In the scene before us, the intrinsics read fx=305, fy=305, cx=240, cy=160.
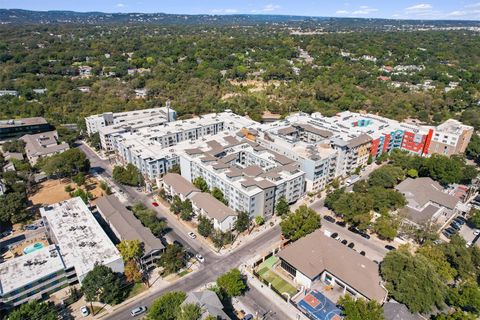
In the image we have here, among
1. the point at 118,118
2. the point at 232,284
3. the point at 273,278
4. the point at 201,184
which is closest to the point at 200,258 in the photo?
the point at 232,284

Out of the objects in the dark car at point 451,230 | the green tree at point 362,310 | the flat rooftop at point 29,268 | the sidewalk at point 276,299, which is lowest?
the dark car at point 451,230

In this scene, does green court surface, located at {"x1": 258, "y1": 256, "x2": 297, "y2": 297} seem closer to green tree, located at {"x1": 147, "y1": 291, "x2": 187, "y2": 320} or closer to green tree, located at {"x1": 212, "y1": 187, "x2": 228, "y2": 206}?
green tree, located at {"x1": 147, "y1": 291, "x2": 187, "y2": 320}

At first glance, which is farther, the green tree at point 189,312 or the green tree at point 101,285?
the green tree at point 101,285

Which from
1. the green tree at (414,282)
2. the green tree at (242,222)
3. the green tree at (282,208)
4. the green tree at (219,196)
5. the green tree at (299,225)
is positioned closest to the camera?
the green tree at (414,282)

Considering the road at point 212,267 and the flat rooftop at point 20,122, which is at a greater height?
the flat rooftop at point 20,122

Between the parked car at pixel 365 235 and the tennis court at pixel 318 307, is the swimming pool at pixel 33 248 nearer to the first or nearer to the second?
the tennis court at pixel 318 307

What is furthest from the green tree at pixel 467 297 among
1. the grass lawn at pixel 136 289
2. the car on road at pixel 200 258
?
the grass lawn at pixel 136 289

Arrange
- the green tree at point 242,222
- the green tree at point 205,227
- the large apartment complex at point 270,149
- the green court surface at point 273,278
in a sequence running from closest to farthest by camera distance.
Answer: the green court surface at point 273,278, the green tree at point 205,227, the green tree at point 242,222, the large apartment complex at point 270,149
